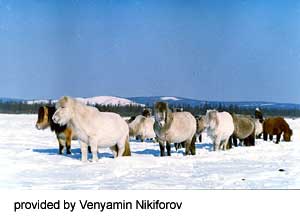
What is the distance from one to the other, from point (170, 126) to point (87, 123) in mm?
3228

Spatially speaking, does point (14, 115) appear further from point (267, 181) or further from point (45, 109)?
point (267, 181)

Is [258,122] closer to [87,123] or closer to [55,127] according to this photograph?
[55,127]

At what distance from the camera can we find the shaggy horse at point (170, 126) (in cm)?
1473

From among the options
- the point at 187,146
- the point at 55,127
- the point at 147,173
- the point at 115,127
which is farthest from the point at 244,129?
the point at 147,173

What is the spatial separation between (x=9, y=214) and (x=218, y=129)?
37.2 ft

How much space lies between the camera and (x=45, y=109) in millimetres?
15234

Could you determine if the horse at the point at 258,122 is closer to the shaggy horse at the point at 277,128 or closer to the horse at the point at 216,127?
the shaggy horse at the point at 277,128

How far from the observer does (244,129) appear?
21609 millimetres

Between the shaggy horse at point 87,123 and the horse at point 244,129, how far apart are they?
9.28m

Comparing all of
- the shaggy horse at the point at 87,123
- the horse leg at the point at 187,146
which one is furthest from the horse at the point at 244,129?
the shaggy horse at the point at 87,123

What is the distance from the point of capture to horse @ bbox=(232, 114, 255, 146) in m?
21.3

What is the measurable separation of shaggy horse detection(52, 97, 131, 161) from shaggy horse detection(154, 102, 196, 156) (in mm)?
1887

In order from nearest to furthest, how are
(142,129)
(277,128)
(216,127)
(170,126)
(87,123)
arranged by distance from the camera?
(87,123), (170,126), (216,127), (277,128), (142,129)

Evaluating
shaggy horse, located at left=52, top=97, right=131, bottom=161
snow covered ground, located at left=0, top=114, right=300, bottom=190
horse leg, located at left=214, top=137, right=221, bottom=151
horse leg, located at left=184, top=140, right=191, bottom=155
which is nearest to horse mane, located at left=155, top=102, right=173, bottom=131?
horse leg, located at left=184, top=140, right=191, bottom=155
